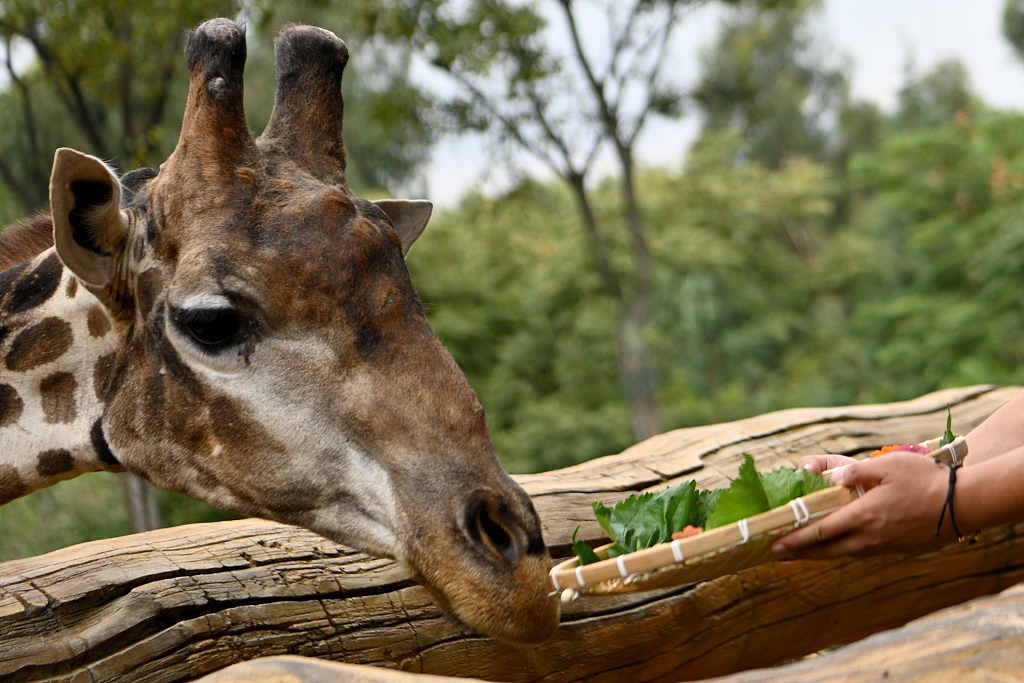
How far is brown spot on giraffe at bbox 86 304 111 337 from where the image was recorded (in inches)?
82.5

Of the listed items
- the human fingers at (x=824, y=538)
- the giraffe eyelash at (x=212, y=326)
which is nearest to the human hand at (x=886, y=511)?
the human fingers at (x=824, y=538)

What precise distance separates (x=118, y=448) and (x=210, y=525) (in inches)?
28.5

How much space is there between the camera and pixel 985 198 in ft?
51.8

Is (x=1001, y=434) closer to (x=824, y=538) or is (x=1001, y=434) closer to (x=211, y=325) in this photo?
(x=824, y=538)

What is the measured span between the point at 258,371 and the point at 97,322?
1.78ft

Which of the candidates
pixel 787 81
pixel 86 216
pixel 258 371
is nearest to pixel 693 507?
pixel 258 371

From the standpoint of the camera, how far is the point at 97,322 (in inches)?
82.9

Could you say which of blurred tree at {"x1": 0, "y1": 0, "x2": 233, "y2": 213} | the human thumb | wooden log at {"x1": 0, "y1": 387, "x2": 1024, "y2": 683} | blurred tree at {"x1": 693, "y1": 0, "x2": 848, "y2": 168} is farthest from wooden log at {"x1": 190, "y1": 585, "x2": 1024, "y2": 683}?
blurred tree at {"x1": 693, "y1": 0, "x2": 848, "y2": 168}

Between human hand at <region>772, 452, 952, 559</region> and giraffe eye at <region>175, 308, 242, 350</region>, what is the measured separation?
4.58ft

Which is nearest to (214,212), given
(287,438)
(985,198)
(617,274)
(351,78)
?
(287,438)

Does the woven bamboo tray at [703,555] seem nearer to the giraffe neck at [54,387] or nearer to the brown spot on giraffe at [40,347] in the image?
the giraffe neck at [54,387]

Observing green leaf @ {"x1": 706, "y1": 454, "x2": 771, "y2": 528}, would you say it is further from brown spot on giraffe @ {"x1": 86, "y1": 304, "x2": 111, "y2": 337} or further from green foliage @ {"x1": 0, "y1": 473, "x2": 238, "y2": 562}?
green foliage @ {"x1": 0, "y1": 473, "x2": 238, "y2": 562}

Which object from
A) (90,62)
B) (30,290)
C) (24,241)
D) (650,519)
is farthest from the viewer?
(90,62)

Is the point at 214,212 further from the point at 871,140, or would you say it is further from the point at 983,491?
the point at 871,140
